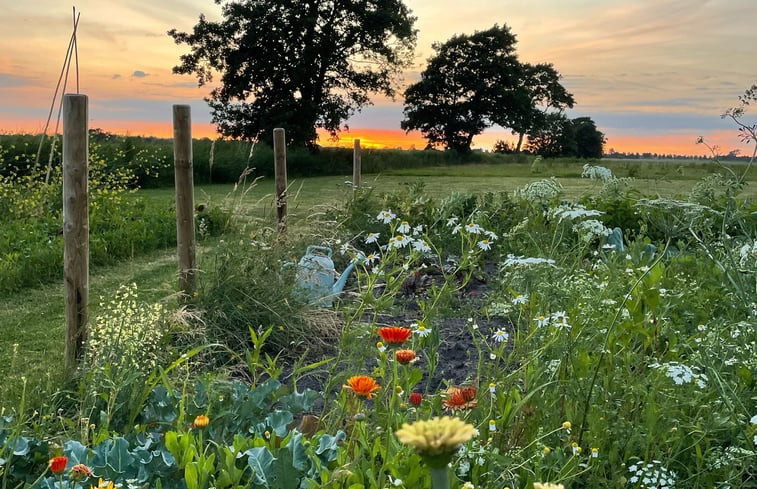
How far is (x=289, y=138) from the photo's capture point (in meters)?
20.3

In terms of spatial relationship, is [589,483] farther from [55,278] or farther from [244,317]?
[55,278]

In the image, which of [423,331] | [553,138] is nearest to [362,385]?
[423,331]

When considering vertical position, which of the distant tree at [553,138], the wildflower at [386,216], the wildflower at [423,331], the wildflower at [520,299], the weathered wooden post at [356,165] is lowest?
the wildflower at [423,331]

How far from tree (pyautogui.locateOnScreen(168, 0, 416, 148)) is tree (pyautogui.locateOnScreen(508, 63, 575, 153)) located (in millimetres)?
9424

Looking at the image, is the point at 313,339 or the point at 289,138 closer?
the point at 313,339

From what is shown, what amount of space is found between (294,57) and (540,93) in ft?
45.8

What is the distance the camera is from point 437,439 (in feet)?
1.55

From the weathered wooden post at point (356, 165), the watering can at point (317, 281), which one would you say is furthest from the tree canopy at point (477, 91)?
the watering can at point (317, 281)

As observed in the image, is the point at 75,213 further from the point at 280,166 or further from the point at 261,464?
the point at 280,166

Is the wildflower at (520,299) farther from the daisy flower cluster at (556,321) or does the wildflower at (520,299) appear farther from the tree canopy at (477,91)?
the tree canopy at (477,91)

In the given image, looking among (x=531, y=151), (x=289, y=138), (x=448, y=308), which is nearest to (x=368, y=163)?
(x=289, y=138)

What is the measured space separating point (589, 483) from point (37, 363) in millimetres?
3416

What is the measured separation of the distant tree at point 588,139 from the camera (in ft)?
113

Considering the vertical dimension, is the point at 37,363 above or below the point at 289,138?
below
